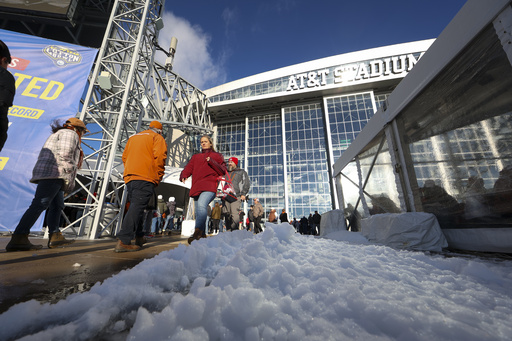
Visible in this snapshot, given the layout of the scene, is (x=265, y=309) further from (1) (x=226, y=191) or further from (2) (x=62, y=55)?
(2) (x=62, y=55)

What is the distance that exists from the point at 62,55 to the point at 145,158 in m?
5.60

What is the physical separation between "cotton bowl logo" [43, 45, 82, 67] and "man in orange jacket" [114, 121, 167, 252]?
5.08 metres

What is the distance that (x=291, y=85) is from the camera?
21.0m

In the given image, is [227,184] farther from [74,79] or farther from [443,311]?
[74,79]

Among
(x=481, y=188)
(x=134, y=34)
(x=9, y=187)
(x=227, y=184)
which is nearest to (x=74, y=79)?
(x=134, y=34)

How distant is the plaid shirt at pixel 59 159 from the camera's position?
7.44 feet

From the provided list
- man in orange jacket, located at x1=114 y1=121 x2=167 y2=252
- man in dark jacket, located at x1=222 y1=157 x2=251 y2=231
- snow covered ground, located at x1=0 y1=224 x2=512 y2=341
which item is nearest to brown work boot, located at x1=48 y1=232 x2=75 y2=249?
man in orange jacket, located at x1=114 y1=121 x2=167 y2=252

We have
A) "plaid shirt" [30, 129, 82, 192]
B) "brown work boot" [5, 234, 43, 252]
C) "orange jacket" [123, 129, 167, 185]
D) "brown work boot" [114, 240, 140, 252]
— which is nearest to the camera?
"brown work boot" [5, 234, 43, 252]

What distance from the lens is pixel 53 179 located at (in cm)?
229

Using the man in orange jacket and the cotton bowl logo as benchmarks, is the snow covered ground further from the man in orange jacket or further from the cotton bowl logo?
the cotton bowl logo

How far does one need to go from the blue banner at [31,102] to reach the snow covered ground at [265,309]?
17.2 feet

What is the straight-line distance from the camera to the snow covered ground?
526mm

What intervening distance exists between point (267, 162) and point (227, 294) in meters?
19.8

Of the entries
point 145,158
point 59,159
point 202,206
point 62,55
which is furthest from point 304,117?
point 59,159
